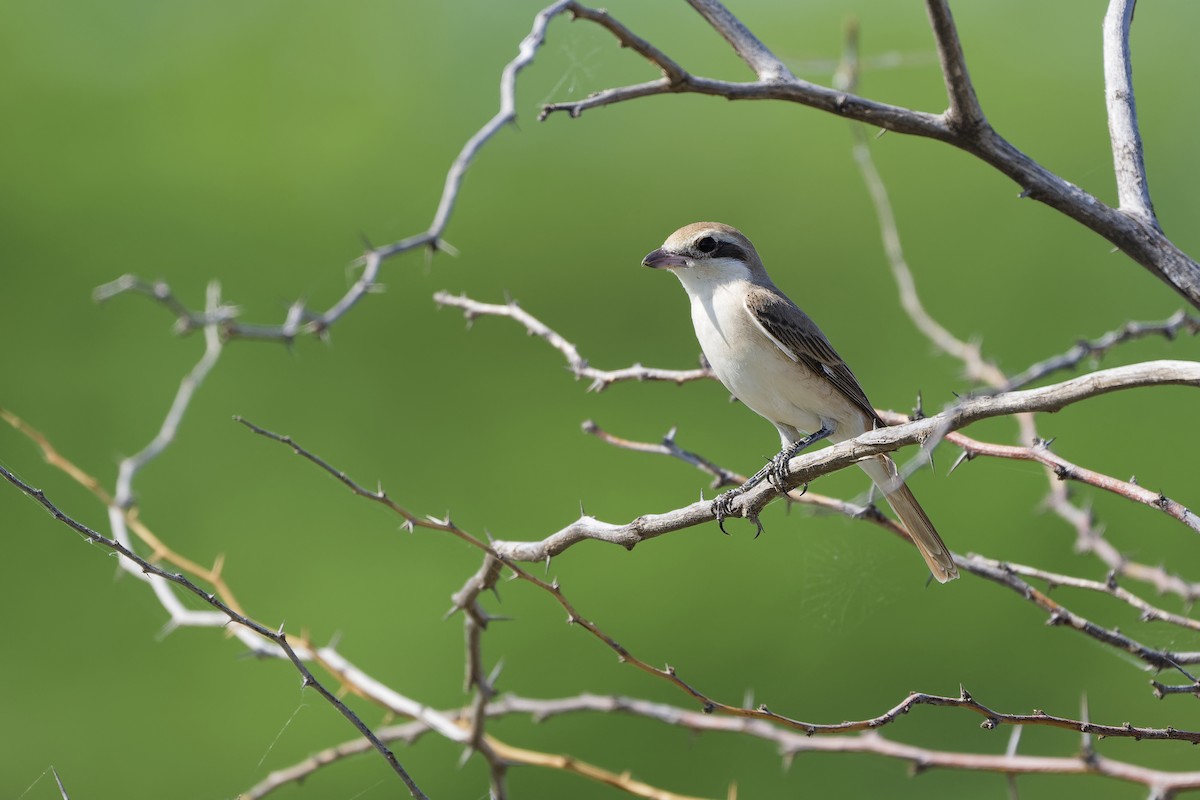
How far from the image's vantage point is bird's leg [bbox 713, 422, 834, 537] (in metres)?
1.79

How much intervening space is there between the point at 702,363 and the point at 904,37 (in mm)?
4012

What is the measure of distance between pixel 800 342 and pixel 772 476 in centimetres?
61

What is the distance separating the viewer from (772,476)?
6.30ft

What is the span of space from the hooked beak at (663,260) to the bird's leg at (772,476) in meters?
0.45

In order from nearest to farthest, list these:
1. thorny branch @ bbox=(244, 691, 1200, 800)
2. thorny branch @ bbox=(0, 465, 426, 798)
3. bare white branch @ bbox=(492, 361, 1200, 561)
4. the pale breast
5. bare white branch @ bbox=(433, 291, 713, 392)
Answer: bare white branch @ bbox=(492, 361, 1200, 561)
thorny branch @ bbox=(0, 465, 426, 798)
thorny branch @ bbox=(244, 691, 1200, 800)
bare white branch @ bbox=(433, 291, 713, 392)
the pale breast

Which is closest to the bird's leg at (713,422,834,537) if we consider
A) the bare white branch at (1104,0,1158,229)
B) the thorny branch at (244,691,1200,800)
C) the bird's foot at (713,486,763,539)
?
the bird's foot at (713,486,763,539)

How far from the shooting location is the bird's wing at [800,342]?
2.47 metres

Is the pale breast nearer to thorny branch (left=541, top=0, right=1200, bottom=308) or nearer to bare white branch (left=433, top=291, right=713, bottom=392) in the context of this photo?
bare white branch (left=433, top=291, right=713, bottom=392)

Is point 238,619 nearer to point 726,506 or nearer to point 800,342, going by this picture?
point 726,506

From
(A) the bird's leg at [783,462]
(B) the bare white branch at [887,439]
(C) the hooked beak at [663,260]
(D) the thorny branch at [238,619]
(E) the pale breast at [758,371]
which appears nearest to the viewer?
(B) the bare white branch at [887,439]

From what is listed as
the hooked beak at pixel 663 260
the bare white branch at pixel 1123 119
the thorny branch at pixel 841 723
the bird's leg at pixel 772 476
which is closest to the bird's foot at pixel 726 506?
the bird's leg at pixel 772 476

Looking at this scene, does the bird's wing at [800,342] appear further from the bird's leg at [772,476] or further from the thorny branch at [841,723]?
the thorny branch at [841,723]

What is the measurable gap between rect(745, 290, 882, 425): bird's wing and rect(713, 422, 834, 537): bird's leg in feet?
0.31

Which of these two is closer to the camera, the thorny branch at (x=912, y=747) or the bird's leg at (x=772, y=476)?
the thorny branch at (x=912, y=747)
